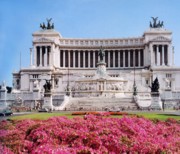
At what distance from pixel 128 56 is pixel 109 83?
3307cm

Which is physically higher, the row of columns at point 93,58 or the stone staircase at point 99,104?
the row of columns at point 93,58

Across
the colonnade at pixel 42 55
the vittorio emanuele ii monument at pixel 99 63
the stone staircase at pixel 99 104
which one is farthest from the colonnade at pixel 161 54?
the stone staircase at pixel 99 104

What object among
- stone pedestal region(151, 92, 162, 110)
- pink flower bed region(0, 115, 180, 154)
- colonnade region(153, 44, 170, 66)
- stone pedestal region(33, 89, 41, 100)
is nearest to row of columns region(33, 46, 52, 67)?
colonnade region(153, 44, 170, 66)

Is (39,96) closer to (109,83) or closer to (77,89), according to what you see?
(77,89)

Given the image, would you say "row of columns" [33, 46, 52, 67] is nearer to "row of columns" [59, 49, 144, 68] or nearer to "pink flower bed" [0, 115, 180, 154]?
"row of columns" [59, 49, 144, 68]

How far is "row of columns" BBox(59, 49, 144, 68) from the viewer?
9369 cm

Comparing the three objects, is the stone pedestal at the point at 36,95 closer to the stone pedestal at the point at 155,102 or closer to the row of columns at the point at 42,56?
the stone pedestal at the point at 155,102

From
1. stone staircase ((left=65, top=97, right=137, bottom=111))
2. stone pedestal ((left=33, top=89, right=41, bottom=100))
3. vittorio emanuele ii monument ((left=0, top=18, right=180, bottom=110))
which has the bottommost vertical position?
stone staircase ((left=65, top=97, right=137, bottom=111))

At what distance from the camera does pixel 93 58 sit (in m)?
94.6

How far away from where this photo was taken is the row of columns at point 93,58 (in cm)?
9369

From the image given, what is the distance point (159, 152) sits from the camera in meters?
8.64

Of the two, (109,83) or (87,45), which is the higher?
(87,45)

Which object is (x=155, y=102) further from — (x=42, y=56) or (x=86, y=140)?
(x=42, y=56)

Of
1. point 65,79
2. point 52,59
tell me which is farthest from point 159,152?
point 52,59
